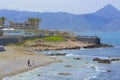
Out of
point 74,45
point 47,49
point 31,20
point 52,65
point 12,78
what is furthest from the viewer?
point 31,20

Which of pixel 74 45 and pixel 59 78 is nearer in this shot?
pixel 59 78

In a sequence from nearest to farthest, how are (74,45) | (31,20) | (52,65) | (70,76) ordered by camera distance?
1. (70,76)
2. (52,65)
3. (74,45)
4. (31,20)

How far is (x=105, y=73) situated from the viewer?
185 feet

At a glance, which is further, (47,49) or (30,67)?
(47,49)

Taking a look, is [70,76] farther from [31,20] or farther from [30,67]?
[31,20]

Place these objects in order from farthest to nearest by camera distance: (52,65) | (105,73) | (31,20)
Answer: (31,20) → (52,65) → (105,73)

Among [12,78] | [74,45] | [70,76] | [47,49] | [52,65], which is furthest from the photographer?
[74,45]

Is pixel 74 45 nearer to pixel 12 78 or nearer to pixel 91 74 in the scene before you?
pixel 91 74

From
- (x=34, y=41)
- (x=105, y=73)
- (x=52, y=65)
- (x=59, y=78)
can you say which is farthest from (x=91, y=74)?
(x=34, y=41)

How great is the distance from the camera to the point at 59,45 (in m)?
118

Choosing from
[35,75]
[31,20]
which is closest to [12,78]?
[35,75]

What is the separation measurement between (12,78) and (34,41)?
2841 inches

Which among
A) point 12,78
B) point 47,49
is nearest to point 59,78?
point 12,78

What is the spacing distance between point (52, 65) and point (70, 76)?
14.7 m
